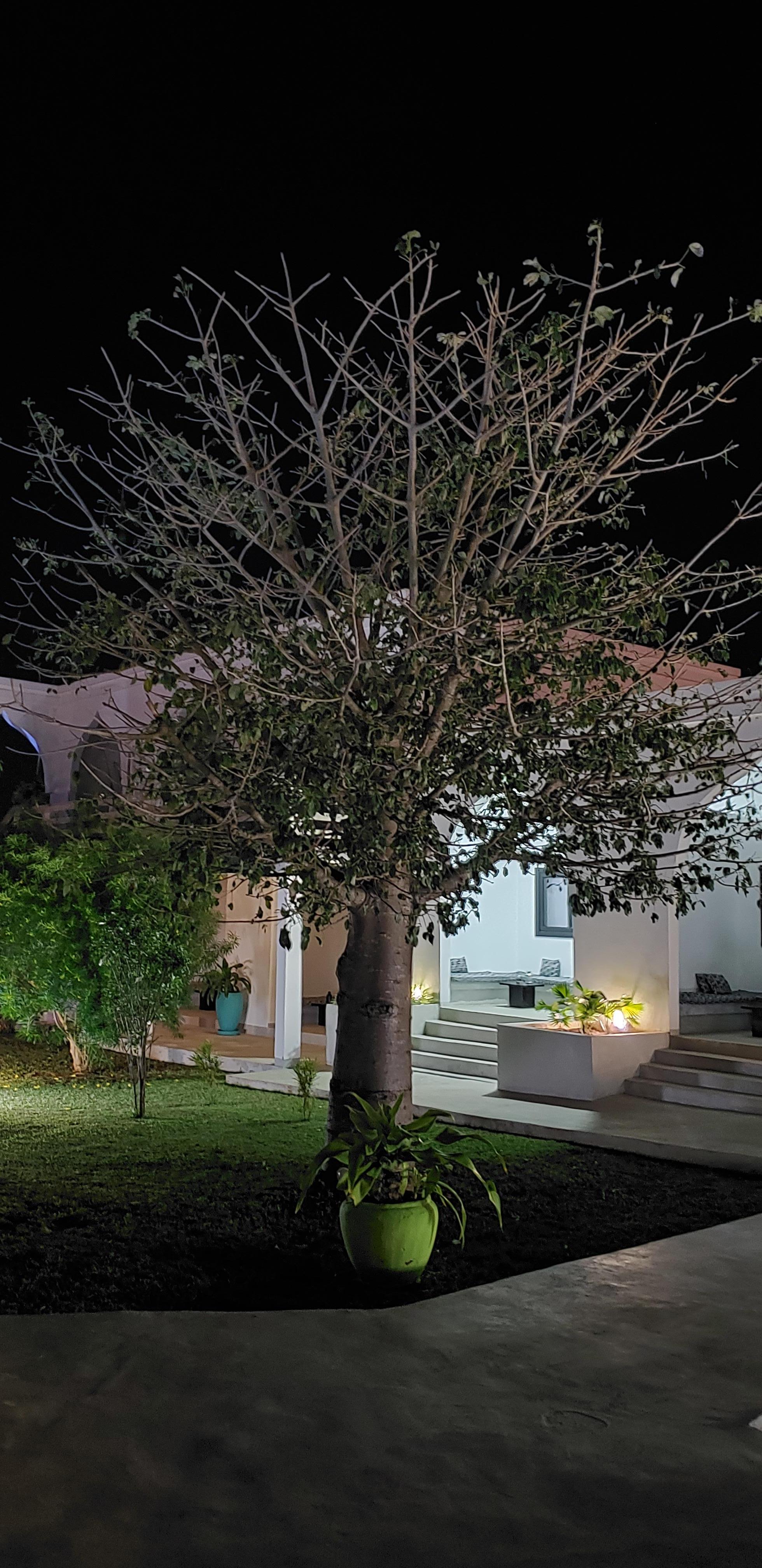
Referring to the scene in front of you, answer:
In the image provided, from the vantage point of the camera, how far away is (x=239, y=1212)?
6.58 metres

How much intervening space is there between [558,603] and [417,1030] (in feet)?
28.7

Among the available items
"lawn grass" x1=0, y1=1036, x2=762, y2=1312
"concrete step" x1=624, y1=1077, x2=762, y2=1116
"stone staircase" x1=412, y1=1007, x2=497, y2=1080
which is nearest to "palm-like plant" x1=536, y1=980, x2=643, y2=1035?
"concrete step" x1=624, y1=1077, x2=762, y2=1116

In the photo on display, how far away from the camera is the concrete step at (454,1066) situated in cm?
1220

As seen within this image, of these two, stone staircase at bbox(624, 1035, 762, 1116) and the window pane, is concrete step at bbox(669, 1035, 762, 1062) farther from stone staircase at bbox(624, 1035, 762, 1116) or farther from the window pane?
the window pane

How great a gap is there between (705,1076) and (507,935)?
694cm

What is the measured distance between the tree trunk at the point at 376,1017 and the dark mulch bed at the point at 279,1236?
2.00ft

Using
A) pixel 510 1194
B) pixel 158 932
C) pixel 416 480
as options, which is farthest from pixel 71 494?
pixel 158 932

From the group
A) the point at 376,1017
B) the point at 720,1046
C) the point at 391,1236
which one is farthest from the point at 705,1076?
the point at 391,1236

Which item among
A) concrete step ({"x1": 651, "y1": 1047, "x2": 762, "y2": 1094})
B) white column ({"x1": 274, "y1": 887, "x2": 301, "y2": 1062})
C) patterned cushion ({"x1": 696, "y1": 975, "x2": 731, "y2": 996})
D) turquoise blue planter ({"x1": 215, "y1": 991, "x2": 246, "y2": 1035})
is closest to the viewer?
concrete step ({"x1": 651, "y1": 1047, "x2": 762, "y2": 1094})

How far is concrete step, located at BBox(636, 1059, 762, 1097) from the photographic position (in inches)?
399

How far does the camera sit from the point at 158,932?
10.7 metres

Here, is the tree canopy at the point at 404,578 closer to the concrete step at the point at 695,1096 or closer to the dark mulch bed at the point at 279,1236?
the dark mulch bed at the point at 279,1236

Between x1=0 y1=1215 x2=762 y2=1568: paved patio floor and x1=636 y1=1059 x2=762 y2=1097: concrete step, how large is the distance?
5.13 meters

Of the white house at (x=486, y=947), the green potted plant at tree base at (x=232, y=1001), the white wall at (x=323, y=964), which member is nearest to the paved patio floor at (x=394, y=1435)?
the white house at (x=486, y=947)
